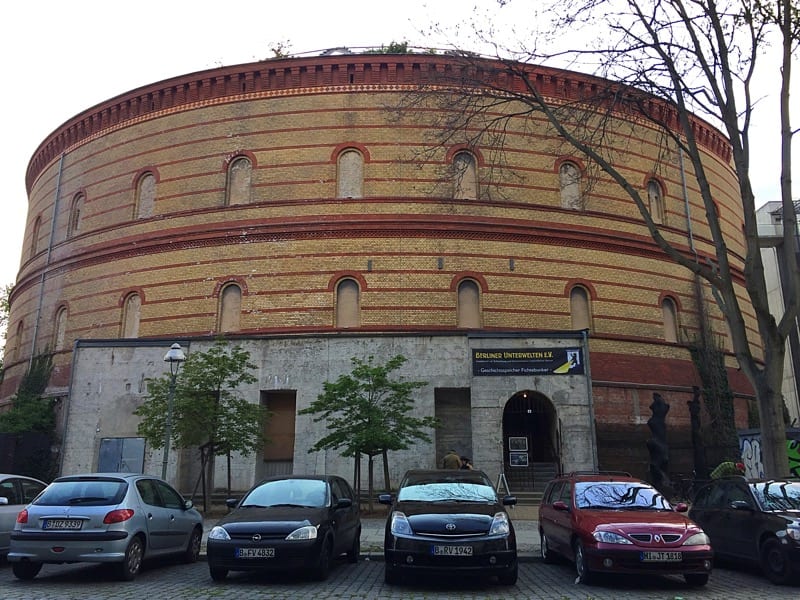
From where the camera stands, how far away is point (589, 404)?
1991cm

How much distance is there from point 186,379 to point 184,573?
9.12 meters

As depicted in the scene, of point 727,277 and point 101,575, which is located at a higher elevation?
point 727,277

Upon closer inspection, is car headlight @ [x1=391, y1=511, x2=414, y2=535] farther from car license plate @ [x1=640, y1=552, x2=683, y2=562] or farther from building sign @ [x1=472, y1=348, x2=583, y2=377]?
building sign @ [x1=472, y1=348, x2=583, y2=377]

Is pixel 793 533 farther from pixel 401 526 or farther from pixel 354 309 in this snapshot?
pixel 354 309

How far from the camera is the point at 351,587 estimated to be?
8.52 metres

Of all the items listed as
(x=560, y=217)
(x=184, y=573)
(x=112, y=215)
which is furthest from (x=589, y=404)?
(x=112, y=215)

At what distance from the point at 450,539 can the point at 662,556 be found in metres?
2.78

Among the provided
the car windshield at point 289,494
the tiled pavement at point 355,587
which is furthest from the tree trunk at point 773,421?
the car windshield at point 289,494

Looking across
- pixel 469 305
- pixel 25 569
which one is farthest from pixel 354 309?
pixel 25 569

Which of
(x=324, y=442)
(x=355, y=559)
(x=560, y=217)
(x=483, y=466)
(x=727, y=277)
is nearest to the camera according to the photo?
(x=355, y=559)

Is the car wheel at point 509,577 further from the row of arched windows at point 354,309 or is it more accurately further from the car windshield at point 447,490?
the row of arched windows at point 354,309

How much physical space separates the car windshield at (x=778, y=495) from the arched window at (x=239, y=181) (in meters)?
18.9

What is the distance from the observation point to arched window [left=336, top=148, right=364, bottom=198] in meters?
23.0

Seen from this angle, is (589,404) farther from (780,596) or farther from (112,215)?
(112,215)
